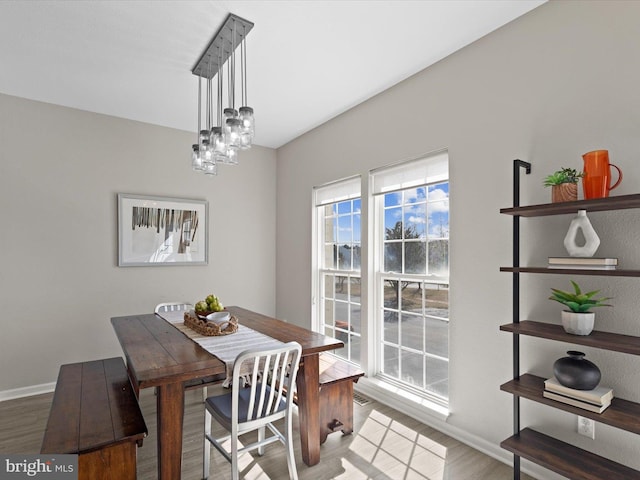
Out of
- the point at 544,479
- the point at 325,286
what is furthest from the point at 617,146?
the point at 325,286

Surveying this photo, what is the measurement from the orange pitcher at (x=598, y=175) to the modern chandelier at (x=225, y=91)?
1821 millimetres

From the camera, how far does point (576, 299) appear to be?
5.64ft

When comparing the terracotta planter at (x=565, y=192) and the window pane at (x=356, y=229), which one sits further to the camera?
the window pane at (x=356, y=229)

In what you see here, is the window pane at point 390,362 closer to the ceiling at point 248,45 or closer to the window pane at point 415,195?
the window pane at point 415,195

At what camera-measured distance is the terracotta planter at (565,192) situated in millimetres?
1761

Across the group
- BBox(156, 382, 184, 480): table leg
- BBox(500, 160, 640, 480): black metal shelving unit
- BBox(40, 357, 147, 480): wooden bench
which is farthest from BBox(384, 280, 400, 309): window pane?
BBox(40, 357, 147, 480): wooden bench

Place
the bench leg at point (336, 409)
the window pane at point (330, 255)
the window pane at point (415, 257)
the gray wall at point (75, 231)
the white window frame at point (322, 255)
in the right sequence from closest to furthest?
the bench leg at point (336, 409), the window pane at point (415, 257), the gray wall at point (75, 231), the white window frame at point (322, 255), the window pane at point (330, 255)

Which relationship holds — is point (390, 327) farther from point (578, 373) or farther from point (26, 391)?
point (26, 391)

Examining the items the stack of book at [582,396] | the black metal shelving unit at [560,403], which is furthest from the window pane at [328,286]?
the stack of book at [582,396]

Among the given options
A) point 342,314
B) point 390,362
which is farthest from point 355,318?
point 390,362

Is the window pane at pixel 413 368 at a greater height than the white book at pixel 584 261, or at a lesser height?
lesser

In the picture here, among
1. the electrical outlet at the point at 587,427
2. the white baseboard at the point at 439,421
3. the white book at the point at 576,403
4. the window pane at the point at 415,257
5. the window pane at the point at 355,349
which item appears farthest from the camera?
the window pane at the point at 355,349

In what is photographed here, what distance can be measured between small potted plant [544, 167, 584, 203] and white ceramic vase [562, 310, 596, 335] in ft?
1.85

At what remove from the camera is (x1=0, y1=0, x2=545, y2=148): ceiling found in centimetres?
212
